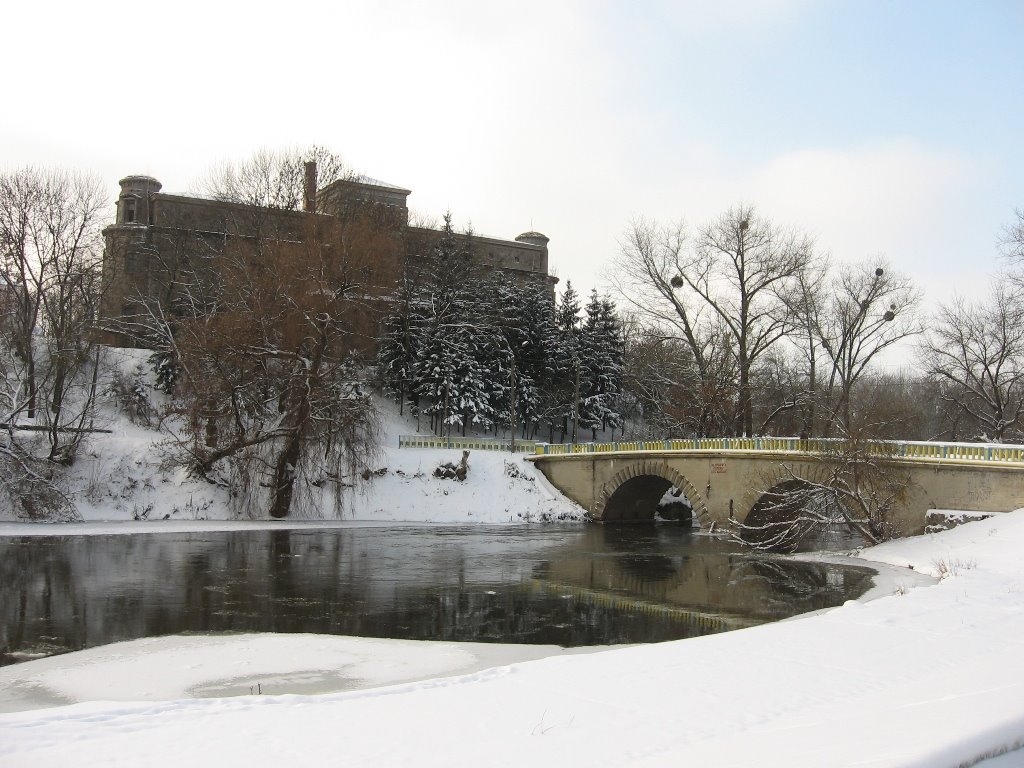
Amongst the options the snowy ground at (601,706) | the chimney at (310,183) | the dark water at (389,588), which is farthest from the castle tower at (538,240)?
the snowy ground at (601,706)

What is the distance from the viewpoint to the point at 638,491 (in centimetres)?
4234

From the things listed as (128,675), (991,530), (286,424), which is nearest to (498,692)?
(128,675)

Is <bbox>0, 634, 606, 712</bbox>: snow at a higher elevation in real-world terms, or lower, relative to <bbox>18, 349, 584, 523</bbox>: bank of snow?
lower

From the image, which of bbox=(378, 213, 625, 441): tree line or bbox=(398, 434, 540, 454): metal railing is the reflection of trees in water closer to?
bbox=(398, 434, 540, 454): metal railing

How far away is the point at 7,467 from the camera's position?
31391 millimetres

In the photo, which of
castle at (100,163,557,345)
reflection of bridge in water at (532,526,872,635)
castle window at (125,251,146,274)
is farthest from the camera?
castle window at (125,251,146,274)

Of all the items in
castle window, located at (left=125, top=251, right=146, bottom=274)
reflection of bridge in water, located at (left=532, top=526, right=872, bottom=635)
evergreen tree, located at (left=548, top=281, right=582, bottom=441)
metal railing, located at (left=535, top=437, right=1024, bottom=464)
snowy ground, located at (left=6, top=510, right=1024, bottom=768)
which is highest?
castle window, located at (left=125, top=251, right=146, bottom=274)

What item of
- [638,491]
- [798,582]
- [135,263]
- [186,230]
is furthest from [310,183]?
[798,582]

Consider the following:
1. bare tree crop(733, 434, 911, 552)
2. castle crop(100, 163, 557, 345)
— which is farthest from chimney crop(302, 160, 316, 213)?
bare tree crop(733, 434, 911, 552)

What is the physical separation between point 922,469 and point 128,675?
69.8ft

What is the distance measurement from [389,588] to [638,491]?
24.3 meters

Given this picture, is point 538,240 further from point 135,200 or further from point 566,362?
point 135,200

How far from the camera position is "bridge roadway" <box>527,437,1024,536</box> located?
23.1 metres

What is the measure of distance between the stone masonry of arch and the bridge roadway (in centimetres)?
2
